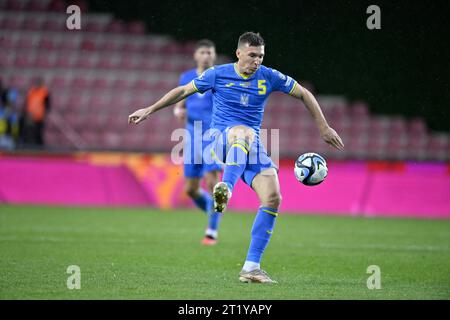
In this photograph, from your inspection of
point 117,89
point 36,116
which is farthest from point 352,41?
point 36,116

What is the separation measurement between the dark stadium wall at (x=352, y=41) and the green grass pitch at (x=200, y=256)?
3.67 meters

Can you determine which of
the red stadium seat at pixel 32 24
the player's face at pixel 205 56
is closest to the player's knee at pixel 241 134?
the player's face at pixel 205 56

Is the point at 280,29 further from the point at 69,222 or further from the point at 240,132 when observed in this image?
the point at 240,132

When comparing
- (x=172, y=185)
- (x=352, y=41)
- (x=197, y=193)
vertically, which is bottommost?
(x=172, y=185)

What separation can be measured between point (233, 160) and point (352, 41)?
1024 cm

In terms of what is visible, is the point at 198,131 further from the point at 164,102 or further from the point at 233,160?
the point at 233,160

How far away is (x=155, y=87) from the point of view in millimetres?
20016

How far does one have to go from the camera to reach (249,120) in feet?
24.3

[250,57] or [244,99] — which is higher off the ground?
[250,57]

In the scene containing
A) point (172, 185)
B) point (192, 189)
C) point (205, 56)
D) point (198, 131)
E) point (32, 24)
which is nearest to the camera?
point (205, 56)

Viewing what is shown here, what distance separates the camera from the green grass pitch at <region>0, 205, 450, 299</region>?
6.34m

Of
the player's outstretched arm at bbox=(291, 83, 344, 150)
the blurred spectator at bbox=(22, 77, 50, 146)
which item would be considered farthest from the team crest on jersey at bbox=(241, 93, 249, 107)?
the blurred spectator at bbox=(22, 77, 50, 146)
